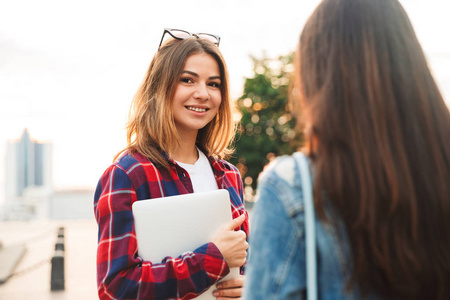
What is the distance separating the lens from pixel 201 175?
2.57m

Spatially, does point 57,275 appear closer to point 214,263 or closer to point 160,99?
point 160,99

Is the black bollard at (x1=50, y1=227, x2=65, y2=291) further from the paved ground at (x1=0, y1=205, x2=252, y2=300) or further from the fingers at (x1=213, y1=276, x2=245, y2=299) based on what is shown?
the fingers at (x1=213, y1=276, x2=245, y2=299)

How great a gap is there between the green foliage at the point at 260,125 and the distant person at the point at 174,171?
2998 centimetres

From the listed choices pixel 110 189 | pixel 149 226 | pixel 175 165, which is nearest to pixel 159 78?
pixel 175 165

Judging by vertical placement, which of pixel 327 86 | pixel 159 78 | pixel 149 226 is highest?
pixel 159 78

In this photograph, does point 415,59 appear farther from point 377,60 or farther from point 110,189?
point 110,189

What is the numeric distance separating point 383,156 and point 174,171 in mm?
1435

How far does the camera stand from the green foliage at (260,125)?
33.1 metres

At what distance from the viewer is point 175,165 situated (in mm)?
2346

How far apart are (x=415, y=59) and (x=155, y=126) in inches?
60.9

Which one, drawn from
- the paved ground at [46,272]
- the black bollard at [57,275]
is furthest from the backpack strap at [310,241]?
the black bollard at [57,275]

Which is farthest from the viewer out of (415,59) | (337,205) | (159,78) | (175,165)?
(159,78)

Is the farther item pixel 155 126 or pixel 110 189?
pixel 155 126

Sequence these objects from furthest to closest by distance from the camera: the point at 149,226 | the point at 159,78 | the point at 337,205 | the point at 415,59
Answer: the point at 159,78 < the point at 149,226 < the point at 415,59 < the point at 337,205
